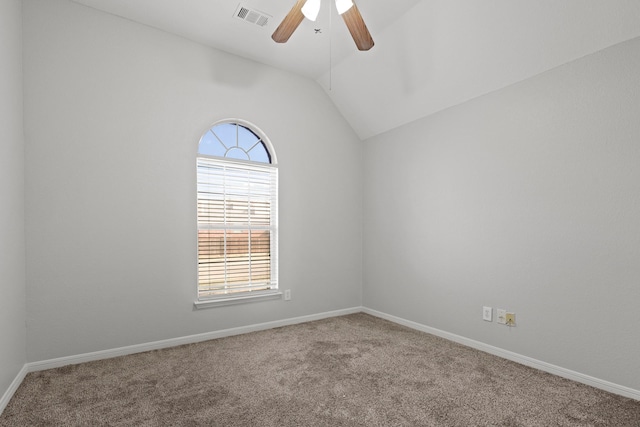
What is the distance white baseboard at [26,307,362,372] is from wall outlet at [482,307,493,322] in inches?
69.9

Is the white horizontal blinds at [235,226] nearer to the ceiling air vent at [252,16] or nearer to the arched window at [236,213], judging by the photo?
the arched window at [236,213]

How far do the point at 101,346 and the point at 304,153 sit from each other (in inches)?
108

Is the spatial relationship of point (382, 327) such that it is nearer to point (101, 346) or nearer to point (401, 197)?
point (401, 197)

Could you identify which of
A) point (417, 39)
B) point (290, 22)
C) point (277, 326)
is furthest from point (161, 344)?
point (417, 39)

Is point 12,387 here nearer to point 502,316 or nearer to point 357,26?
point 357,26

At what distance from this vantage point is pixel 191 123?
3299mm

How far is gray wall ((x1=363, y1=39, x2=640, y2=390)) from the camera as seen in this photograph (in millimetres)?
2225

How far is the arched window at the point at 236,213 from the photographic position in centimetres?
343

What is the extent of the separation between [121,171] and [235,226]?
1.17 metres

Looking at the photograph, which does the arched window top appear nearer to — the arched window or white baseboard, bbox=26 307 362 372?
the arched window

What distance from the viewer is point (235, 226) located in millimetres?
3596

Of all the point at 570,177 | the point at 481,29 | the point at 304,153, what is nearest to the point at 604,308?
the point at 570,177

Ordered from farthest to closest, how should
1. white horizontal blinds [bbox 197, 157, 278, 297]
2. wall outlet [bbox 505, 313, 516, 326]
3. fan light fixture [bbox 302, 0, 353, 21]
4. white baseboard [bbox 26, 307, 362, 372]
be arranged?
white horizontal blinds [bbox 197, 157, 278, 297] < wall outlet [bbox 505, 313, 516, 326] < white baseboard [bbox 26, 307, 362, 372] < fan light fixture [bbox 302, 0, 353, 21]

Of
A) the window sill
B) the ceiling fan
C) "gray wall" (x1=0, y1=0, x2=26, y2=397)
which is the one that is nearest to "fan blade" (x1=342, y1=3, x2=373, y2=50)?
the ceiling fan
